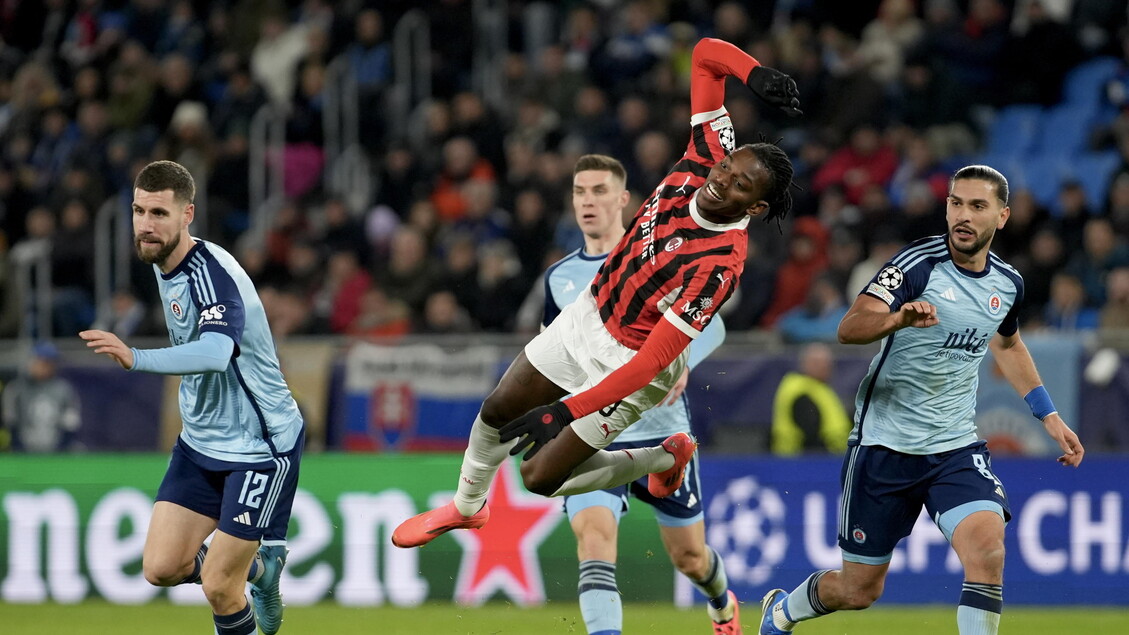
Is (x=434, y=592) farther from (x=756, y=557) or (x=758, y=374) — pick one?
(x=758, y=374)

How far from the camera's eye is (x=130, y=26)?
20.9 metres

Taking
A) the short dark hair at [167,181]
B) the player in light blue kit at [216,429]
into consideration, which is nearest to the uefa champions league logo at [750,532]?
the player in light blue kit at [216,429]

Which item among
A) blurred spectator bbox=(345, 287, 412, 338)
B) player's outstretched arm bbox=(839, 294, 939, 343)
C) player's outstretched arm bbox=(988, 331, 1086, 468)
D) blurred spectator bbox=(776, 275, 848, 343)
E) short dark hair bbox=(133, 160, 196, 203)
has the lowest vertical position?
blurred spectator bbox=(345, 287, 412, 338)

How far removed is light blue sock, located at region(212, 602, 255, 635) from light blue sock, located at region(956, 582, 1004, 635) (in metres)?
3.44

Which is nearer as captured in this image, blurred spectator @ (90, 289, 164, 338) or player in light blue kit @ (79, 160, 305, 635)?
player in light blue kit @ (79, 160, 305, 635)

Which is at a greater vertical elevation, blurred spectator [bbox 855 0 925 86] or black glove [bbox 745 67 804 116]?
blurred spectator [bbox 855 0 925 86]

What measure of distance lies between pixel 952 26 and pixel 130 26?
1064 cm

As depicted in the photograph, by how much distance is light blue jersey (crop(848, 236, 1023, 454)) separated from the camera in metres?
7.68

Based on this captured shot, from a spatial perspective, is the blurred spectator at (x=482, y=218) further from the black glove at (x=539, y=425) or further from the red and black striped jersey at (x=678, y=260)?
the black glove at (x=539, y=425)

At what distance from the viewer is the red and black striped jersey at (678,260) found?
7.24 m

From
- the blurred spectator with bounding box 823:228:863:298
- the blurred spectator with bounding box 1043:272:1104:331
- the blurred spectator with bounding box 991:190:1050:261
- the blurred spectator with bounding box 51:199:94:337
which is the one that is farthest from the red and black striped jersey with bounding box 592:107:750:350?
the blurred spectator with bounding box 51:199:94:337

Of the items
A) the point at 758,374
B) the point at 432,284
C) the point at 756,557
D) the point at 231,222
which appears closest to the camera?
the point at 756,557

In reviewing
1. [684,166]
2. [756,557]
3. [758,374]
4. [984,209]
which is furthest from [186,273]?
[758,374]

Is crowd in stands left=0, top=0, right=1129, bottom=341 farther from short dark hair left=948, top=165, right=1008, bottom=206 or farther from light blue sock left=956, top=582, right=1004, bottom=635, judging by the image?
light blue sock left=956, top=582, right=1004, bottom=635
